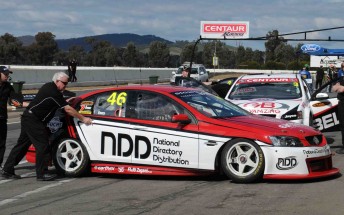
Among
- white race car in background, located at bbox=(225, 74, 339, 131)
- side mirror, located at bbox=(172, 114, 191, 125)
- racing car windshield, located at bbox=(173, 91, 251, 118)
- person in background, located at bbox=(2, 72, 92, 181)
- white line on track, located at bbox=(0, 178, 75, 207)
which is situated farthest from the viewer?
white race car in background, located at bbox=(225, 74, 339, 131)

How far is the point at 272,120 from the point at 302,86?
416 centimetres

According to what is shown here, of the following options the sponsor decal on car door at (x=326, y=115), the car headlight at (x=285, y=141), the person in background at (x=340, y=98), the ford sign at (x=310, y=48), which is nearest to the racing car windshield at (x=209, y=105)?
the car headlight at (x=285, y=141)

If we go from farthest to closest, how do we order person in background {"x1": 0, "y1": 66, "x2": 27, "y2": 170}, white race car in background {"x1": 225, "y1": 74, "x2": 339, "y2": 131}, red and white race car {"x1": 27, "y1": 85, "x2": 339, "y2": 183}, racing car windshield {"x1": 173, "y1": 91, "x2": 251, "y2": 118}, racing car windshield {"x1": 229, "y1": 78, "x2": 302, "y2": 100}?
racing car windshield {"x1": 229, "y1": 78, "x2": 302, "y2": 100}, white race car in background {"x1": 225, "y1": 74, "x2": 339, "y2": 131}, person in background {"x1": 0, "y1": 66, "x2": 27, "y2": 170}, racing car windshield {"x1": 173, "y1": 91, "x2": 251, "y2": 118}, red and white race car {"x1": 27, "y1": 85, "x2": 339, "y2": 183}

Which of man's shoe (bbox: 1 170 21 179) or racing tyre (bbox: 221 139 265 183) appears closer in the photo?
racing tyre (bbox: 221 139 265 183)

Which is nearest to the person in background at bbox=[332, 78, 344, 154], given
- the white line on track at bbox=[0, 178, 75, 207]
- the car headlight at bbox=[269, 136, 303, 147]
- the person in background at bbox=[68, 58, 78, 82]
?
the car headlight at bbox=[269, 136, 303, 147]

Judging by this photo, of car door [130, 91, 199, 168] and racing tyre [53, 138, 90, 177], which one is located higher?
car door [130, 91, 199, 168]

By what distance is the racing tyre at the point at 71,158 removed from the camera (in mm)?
8453

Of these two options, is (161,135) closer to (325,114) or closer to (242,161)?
(242,161)

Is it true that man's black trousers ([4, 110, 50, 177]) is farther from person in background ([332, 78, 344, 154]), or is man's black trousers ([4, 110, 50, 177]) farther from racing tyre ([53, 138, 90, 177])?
person in background ([332, 78, 344, 154])

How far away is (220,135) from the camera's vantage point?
303 inches

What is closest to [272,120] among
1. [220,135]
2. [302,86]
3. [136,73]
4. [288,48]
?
[220,135]

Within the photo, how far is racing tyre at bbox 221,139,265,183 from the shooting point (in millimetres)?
7527

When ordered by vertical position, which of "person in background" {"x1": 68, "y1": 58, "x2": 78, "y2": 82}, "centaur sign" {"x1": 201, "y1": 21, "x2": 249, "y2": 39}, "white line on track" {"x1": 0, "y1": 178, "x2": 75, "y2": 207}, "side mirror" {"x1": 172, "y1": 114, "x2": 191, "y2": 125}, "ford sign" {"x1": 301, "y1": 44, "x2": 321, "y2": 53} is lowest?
"white line on track" {"x1": 0, "y1": 178, "x2": 75, "y2": 207}

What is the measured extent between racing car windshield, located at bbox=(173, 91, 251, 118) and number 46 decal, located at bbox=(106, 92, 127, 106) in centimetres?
80
